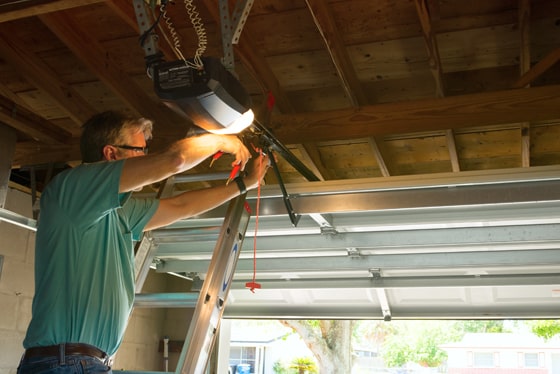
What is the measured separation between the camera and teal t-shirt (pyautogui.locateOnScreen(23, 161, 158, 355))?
5.45 ft

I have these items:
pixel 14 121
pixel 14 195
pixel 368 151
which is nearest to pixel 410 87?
pixel 368 151

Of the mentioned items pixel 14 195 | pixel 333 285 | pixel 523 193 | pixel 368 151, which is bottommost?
pixel 333 285

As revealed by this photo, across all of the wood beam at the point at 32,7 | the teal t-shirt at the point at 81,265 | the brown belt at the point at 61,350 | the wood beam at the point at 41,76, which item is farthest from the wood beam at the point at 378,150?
the brown belt at the point at 61,350

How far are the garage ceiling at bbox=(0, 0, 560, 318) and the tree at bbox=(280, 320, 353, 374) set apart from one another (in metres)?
8.47

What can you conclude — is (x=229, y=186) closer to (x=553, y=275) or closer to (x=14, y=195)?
(x=553, y=275)

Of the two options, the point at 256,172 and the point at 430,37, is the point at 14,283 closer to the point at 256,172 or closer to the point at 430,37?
the point at 256,172

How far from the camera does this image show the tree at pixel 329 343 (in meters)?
12.4

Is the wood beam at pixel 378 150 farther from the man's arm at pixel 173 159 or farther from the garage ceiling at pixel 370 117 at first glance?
the man's arm at pixel 173 159

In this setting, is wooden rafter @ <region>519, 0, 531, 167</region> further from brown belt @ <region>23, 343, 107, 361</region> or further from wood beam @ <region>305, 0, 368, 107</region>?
brown belt @ <region>23, 343, 107, 361</region>

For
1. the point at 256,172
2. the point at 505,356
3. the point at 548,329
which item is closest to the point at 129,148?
the point at 256,172

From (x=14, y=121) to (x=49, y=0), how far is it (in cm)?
119

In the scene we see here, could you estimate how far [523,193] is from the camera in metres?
2.63

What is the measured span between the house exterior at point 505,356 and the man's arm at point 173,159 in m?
13.1

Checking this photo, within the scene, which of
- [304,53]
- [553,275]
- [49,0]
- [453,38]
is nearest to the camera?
[49,0]
